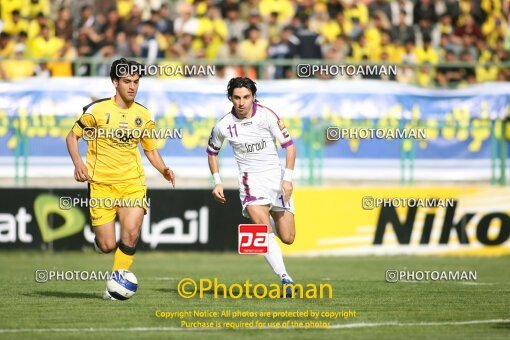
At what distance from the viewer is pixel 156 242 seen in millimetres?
20984

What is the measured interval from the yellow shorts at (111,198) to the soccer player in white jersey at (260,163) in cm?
96

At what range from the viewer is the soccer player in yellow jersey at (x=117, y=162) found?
12.4m

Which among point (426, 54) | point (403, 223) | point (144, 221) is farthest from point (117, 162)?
point (426, 54)

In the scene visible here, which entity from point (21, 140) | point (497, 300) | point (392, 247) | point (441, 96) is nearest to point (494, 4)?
point (441, 96)

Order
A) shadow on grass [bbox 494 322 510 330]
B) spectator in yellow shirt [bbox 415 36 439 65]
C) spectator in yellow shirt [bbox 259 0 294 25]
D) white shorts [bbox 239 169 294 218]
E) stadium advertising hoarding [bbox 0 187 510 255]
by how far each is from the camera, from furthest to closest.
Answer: spectator in yellow shirt [bbox 259 0 294 25], spectator in yellow shirt [bbox 415 36 439 65], stadium advertising hoarding [bbox 0 187 510 255], white shorts [bbox 239 169 294 218], shadow on grass [bbox 494 322 510 330]

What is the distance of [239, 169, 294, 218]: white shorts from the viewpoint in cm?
1333

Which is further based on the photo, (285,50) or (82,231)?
(285,50)

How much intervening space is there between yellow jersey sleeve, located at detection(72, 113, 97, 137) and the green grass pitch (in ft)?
6.12

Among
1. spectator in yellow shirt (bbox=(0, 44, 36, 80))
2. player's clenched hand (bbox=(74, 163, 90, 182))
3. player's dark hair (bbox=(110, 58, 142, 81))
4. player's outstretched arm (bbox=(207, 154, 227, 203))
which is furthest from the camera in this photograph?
spectator in yellow shirt (bbox=(0, 44, 36, 80))

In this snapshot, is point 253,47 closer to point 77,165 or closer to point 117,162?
point 117,162

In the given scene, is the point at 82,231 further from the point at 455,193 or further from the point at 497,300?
the point at 497,300

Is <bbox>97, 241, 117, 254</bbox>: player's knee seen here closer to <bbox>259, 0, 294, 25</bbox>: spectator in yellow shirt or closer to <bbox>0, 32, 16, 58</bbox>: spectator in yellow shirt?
<bbox>0, 32, 16, 58</bbox>: spectator in yellow shirt

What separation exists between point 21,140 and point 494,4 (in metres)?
12.9

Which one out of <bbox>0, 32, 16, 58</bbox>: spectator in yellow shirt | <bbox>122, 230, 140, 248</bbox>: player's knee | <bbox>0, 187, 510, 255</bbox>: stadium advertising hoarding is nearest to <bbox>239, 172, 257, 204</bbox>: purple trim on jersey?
<bbox>122, 230, 140, 248</bbox>: player's knee
